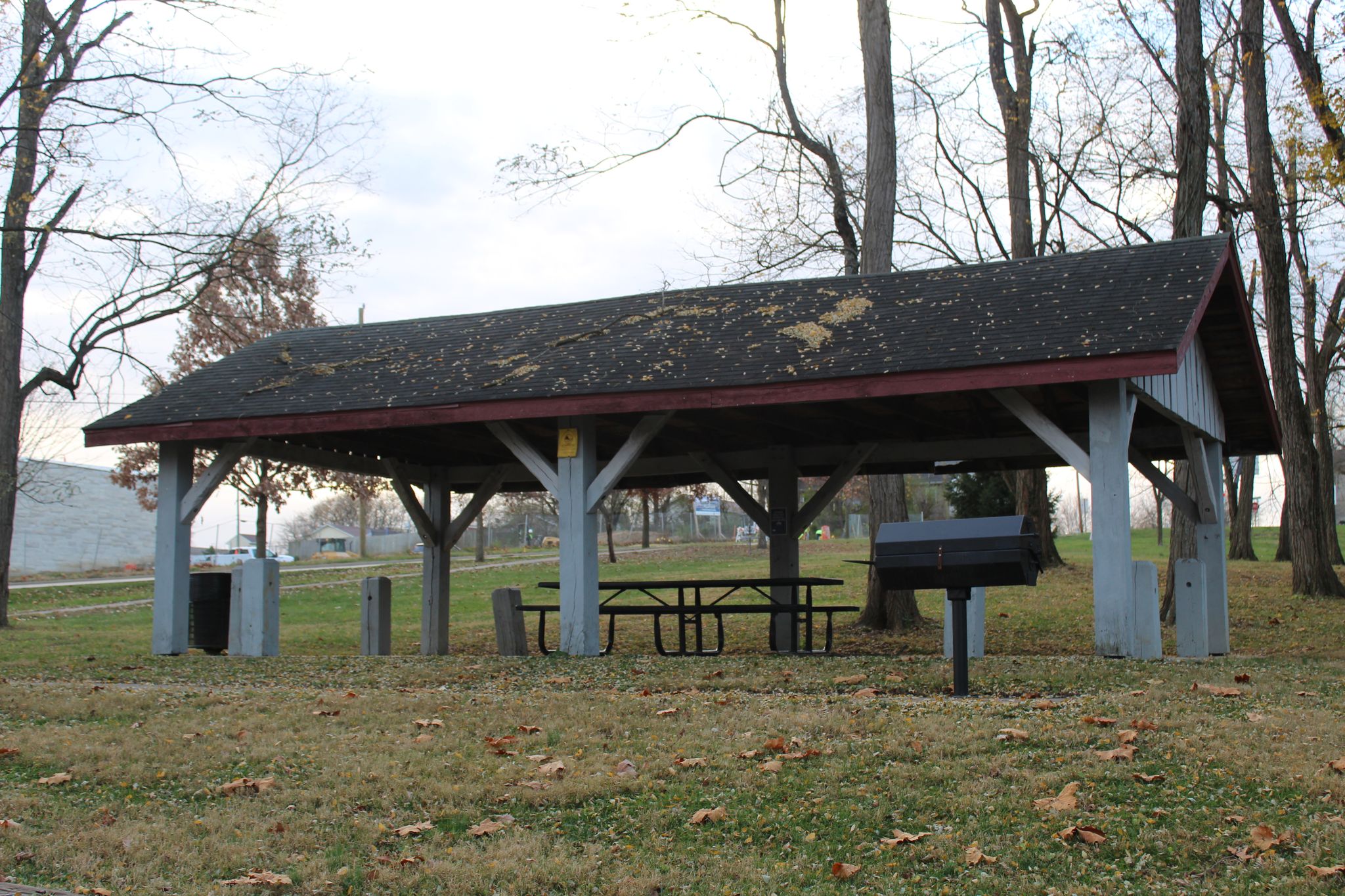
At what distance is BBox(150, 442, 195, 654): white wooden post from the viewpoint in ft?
41.5

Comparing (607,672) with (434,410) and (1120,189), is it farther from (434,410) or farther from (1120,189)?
(1120,189)

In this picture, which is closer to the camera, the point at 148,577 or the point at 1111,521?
the point at 1111,521

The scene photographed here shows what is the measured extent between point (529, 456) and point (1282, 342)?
14399mm

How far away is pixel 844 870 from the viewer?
438cm

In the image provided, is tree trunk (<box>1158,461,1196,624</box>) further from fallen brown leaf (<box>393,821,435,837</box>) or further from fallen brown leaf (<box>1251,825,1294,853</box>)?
fallen brown leaf (<box>393,821,435,837</box>)

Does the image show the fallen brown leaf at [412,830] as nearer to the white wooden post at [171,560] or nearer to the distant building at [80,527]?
the white wooden post at [171,560]

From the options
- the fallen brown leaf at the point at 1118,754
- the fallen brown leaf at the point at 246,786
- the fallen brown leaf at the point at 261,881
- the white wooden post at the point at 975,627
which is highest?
the white wooden post at the point at 975,627

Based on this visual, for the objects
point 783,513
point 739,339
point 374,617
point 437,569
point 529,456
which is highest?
point 739,339

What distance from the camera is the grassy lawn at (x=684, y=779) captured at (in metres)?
4.45

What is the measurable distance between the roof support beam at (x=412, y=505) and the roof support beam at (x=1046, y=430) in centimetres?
815

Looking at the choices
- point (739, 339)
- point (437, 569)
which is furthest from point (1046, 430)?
point (437, 569)

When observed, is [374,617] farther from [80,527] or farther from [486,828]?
[80,527]

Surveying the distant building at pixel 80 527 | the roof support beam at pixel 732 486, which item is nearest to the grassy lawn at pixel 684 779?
the roof support beam at pixel 732 486

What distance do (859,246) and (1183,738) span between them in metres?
19.1
